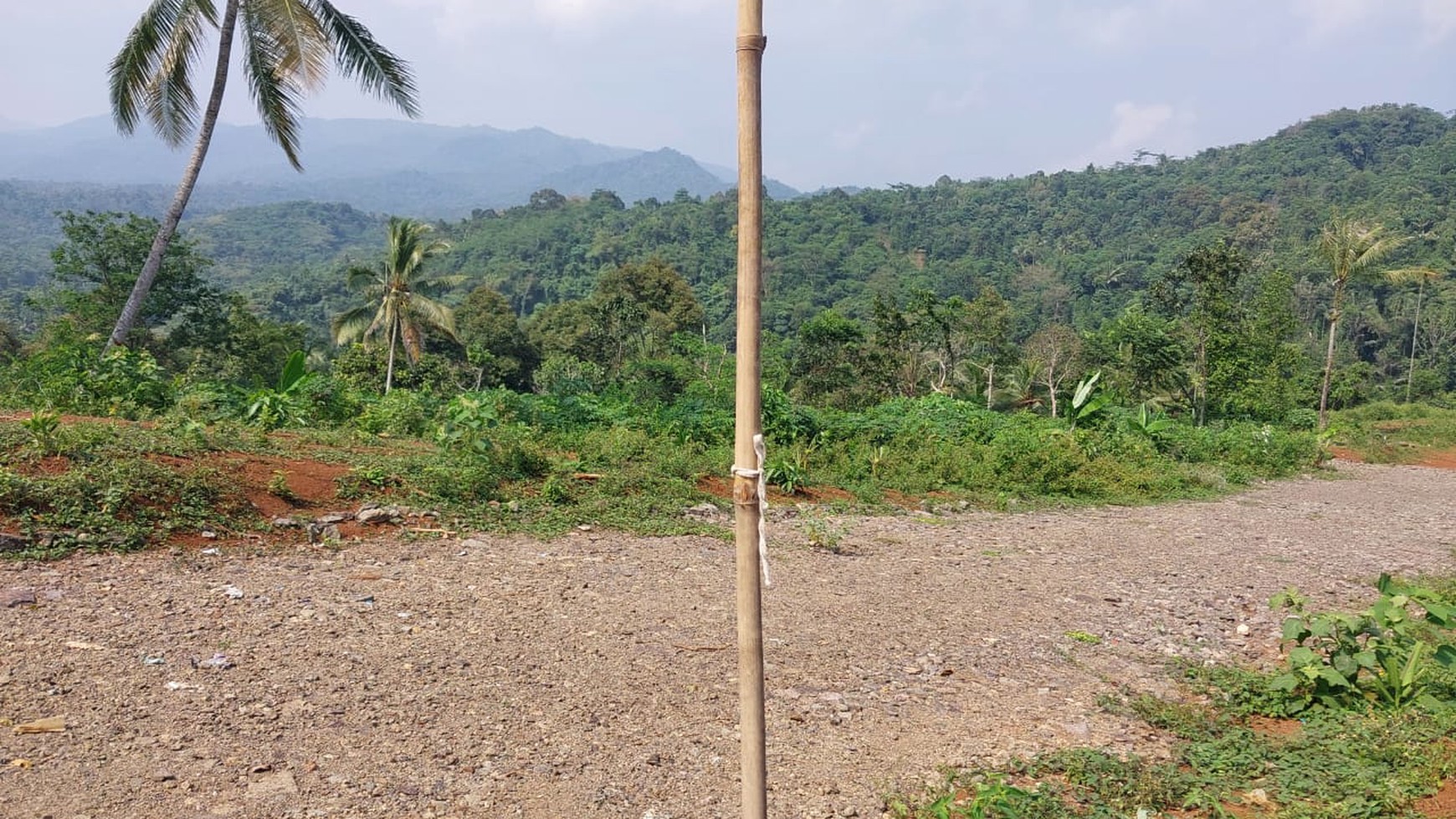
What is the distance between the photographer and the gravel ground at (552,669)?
11.2 feet

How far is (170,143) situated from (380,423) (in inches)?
251

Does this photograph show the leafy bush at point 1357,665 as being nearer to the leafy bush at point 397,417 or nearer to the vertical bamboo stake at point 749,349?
the vertical bamboo stake at point 749,349

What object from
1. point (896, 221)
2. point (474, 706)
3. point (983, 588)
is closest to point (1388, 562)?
point (983, 588)

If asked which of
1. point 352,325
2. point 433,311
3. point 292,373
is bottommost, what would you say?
point 352,325

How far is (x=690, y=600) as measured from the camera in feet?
19.2

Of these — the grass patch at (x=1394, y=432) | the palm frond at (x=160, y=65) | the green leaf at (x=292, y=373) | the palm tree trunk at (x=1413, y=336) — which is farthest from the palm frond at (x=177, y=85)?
the palm tree trunk at (x=1413, y=336)

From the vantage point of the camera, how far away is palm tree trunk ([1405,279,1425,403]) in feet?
128

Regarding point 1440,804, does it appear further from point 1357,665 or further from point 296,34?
point 296,34

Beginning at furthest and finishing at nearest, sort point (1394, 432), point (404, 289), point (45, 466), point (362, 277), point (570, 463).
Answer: point (1394, 432) → point (362, 277) → point (404, 289) → point (570, 463) → point (45, 466)

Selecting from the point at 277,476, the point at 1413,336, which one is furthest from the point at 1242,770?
the point at 1413,336

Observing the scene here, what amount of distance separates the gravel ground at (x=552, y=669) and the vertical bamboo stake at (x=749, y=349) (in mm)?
1356

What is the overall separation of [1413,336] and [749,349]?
5288 centimetres

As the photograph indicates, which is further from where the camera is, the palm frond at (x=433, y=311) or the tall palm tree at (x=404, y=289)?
the palm frond at (x=433, y=311)

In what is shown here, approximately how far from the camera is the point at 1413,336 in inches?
1724
